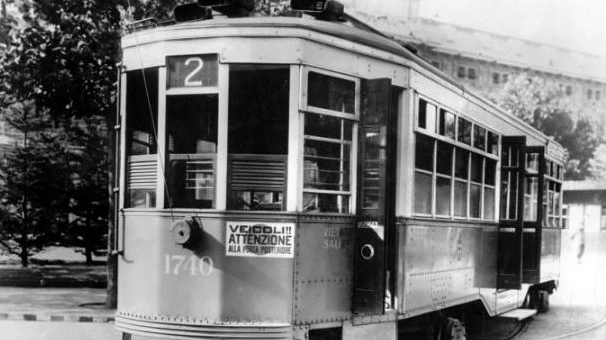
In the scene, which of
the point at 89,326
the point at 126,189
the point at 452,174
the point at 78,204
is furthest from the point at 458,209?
the point at 78,204

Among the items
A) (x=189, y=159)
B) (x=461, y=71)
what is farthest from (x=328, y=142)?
(x=461, y=71)

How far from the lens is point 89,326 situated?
11.0 metres

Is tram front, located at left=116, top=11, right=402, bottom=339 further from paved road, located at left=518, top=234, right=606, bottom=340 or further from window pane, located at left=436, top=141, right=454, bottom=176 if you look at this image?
paved road, located at left=518, top=234, right=606, bottom=340

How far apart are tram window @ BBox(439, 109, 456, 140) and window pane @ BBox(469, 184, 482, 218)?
3.22ft

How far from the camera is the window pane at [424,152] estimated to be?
6.64 metres

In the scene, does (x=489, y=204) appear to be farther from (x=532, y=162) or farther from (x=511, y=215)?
(x=532, y=162)

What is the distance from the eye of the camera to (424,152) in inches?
267

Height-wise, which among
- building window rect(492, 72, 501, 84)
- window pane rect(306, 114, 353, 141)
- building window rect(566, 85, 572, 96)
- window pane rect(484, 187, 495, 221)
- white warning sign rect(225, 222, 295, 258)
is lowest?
white warning sign rect(225, 222, 295, 258)

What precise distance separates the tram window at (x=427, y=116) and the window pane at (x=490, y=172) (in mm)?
1977

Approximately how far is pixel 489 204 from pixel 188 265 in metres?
4.74

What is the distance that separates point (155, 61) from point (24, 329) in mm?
6512

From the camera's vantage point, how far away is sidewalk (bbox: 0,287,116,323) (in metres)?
11.3

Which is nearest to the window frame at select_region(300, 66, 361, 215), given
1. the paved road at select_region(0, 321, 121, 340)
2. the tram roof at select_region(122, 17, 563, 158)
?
the tram roof at select_region(122, 17, 563, 158)

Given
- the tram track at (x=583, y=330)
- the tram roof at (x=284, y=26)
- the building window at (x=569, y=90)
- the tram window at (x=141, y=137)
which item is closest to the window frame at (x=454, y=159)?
the tram roof at (x=284, y=26)
